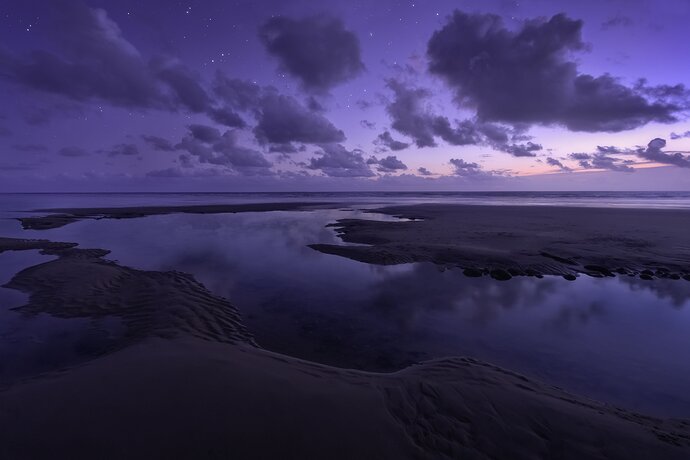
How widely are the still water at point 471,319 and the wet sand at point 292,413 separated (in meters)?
0.86

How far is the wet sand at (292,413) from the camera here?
4297mm

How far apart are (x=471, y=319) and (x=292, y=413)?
642 cm

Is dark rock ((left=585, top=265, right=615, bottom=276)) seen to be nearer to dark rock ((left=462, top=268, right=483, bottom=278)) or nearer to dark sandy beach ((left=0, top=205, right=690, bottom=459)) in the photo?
dark rock ((left=462, top=268, right=483, bottom=278))

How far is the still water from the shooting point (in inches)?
271

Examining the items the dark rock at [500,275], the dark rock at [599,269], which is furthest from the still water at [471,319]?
the dark rock at [599,269]

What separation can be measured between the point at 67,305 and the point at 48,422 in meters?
6.82

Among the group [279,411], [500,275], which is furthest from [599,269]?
[279,411]

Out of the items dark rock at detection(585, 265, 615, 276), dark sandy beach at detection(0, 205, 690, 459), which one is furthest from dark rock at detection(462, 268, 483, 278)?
dark sandy beach at detection(0, 205, 690, 459)

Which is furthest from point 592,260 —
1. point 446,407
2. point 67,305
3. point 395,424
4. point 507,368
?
point 67,305

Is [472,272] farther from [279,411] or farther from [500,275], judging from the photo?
[279,411]

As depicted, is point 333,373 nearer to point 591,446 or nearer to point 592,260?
point 591,446

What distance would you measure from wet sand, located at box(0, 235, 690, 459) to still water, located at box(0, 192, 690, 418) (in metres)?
0.86

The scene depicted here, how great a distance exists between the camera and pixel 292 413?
16.3 ft

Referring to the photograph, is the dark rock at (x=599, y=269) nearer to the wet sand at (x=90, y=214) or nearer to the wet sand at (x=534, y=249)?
the wet sand at (x=534, y=249)
